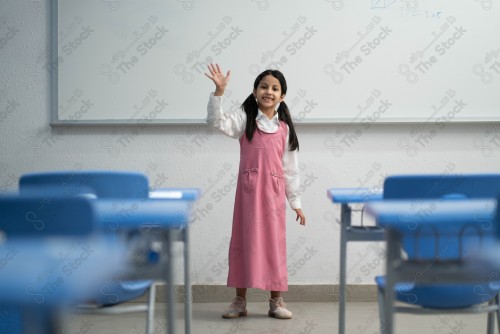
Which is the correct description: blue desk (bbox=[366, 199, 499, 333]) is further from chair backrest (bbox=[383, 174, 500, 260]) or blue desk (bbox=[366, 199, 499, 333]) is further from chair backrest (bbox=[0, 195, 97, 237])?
chair backrest (bbox=[0, 195, 97, 237])

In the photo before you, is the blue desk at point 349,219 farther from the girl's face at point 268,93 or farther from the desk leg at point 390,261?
the girl's face at point 268,93

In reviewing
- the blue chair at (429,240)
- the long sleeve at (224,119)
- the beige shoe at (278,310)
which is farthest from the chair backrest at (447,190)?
the beige shoe at (278,310)

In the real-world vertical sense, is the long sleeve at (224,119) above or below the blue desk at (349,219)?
above

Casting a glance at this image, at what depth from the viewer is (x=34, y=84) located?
4082 mm

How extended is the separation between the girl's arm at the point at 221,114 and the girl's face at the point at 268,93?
12 cm

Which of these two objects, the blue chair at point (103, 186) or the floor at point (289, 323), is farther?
the floor at point (289, 323)

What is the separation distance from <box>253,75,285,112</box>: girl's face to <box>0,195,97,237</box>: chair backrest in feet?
6.98

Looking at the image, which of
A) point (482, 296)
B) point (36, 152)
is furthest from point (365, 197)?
point (36, 152)

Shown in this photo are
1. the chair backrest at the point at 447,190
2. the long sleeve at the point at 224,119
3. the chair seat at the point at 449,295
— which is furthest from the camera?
the long sleeve at the point at 224,119

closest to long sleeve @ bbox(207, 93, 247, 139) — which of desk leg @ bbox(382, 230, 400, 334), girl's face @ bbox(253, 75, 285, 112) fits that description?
girl's face @ bbox(253, 75, 285, 112)

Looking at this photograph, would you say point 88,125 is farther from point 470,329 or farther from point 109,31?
point 470,329

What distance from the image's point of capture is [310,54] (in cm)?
400

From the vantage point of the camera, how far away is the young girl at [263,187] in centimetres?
349

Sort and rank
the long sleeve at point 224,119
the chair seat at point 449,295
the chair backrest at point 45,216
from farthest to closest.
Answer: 1. the long sleeve at point 224,119
2. the chair seat at point 449,295
3. the chair backrest at point 45,216
